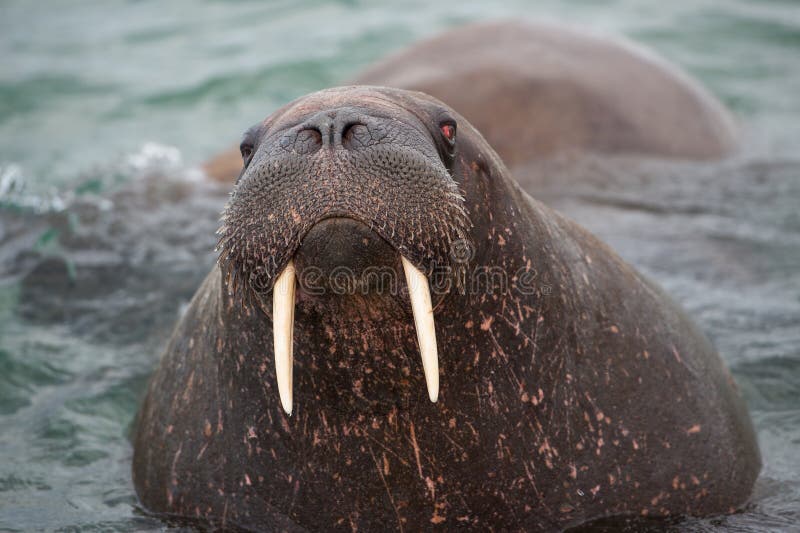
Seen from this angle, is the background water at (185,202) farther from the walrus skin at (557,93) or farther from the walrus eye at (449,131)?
the walrus eye at (449,131)

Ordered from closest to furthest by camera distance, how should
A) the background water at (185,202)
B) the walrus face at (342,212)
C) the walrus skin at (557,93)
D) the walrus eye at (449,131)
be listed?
1. the walrus face at (342,212)
2. the walrus eye at (449,131)
3. the background water at (185,202)
4. the walrus skin at (557,93)

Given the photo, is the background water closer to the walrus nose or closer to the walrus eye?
the walrus eye

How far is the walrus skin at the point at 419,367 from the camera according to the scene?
352 cm

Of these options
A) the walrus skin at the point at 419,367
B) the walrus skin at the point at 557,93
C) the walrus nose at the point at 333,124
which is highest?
the walrus skin at the point at 557,93

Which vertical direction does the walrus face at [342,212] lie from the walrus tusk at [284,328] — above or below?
above

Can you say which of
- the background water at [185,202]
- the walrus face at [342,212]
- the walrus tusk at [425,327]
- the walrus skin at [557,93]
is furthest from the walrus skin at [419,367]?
the walrus skin at [557,93]

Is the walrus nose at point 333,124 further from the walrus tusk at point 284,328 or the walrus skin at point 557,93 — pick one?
the walrus skin at point 557,93

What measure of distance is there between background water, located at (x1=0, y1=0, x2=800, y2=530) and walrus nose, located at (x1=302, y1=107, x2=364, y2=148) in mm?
1983

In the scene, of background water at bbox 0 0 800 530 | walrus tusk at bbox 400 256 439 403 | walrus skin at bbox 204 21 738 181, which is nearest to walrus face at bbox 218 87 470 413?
walrus tusk at bbox 400 256 439 403

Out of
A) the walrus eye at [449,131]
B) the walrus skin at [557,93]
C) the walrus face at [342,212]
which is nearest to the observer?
the walrus face at [342,212]

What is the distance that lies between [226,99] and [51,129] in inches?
76.3

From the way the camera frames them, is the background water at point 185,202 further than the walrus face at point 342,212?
Yes

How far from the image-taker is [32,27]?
1486 centimetres

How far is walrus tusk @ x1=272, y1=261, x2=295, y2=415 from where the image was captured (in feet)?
11.4
